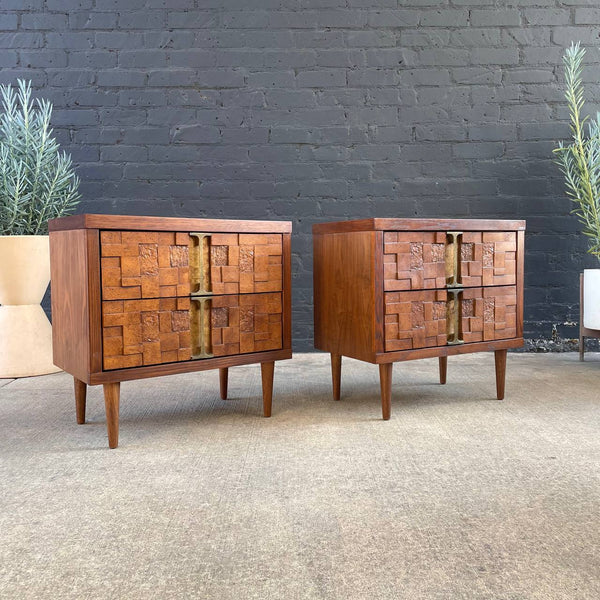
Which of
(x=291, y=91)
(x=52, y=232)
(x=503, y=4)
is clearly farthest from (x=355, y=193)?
(x=52, y=232)

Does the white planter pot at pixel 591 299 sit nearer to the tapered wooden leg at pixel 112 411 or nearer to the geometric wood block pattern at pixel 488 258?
the geometric wood block pattern at pixel 488 258

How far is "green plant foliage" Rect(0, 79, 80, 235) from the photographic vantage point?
2906 millimetres

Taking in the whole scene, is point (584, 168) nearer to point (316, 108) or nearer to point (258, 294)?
point (316, 108)

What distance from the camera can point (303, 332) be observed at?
11.5ft

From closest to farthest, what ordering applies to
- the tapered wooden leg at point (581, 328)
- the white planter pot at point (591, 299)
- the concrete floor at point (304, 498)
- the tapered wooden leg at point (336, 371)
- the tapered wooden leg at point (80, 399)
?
the concrete floor at point (304, 498)
the tapered wooden leg at point (80, 399)
the tapered wooden leg at point (336, 371)
the white planter pot at point (591, 299)
the tapered wooden leg at point (581, 328)

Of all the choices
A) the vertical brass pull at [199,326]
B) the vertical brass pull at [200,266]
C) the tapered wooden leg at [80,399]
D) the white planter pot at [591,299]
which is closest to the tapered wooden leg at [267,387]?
the vertical brass pull at [199,326]

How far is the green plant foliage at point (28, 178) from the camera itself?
2.91 m

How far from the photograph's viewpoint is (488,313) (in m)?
2.35

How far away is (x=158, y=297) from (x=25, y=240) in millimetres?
1271

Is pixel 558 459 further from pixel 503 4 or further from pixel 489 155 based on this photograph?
pixel 503 4

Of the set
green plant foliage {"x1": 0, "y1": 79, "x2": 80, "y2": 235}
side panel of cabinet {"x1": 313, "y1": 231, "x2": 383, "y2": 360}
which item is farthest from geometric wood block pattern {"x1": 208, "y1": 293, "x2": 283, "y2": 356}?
green plant foliage {"x1": 0, "y1": 79, "x2": 80, "y2": 235}

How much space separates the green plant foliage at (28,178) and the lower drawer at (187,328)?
1.38m

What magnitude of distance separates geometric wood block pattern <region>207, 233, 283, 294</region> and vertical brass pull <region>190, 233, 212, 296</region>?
0.05 ft

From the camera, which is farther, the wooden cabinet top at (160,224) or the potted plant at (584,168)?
the potted plant at (584,168)
